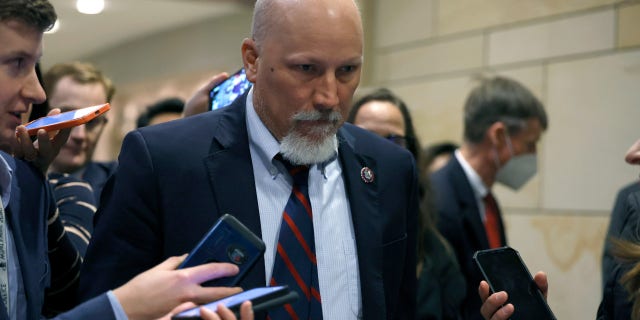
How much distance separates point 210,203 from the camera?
6.29 ft

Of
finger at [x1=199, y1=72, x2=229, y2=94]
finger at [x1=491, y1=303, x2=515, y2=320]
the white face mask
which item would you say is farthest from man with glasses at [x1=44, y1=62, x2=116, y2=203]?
the white face mask

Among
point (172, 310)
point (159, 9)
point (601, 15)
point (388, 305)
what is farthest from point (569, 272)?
point (159, 9)

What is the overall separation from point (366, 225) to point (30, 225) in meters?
0.83

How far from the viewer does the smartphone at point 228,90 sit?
2492 mm

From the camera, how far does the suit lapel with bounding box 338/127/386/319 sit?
196 centimetres

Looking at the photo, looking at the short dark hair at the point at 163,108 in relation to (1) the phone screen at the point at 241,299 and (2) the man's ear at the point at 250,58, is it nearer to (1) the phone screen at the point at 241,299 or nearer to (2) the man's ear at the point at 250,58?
(2) the man's ear at the point at 250,58

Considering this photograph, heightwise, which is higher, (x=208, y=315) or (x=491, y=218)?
(x=208, y=315)

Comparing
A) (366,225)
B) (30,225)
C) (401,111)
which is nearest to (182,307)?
(30,225)

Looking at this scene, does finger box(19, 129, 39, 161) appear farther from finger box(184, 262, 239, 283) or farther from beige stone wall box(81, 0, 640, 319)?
beige stone wall box(81, 0, 640, 319)

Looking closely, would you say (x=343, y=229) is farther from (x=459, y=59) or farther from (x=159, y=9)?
(x=159, y=9)

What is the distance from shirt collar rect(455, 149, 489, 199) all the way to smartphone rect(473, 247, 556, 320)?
7.10 feet

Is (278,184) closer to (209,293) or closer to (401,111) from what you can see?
(209,293)

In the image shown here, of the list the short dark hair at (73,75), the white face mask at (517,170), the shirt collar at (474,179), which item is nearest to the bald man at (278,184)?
the short dark hair at (73,75)

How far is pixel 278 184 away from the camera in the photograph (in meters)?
2.01
